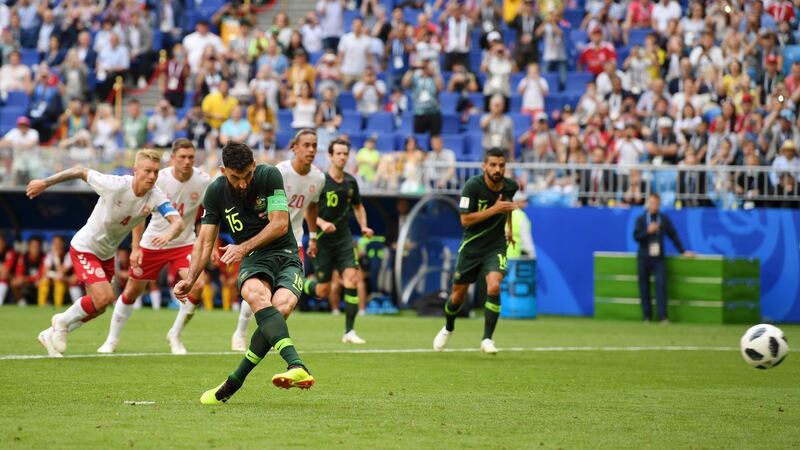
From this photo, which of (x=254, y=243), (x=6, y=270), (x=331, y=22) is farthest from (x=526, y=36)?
(x=254, y=243)

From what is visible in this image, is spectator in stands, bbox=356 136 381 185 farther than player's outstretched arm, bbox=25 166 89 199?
Yes

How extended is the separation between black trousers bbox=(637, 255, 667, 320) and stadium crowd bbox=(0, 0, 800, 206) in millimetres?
1664

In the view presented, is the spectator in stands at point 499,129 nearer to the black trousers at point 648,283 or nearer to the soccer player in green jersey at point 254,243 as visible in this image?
the black trousers at point 648,283

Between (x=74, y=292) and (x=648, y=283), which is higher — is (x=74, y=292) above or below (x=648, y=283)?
below

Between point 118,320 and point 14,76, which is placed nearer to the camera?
point 118,320

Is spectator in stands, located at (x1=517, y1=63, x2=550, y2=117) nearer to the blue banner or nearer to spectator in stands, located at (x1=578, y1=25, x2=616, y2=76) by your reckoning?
spectator in stands, located at (x1=578, y1=25, x2=616, y2=76)

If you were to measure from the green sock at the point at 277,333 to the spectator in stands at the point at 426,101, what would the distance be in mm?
18776

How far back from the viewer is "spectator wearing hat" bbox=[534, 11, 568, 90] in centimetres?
2966

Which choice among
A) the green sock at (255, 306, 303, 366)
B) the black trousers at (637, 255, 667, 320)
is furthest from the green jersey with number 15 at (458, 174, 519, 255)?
the black trousers at (637, 255, 667, 320)

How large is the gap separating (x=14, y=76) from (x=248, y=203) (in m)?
24.5

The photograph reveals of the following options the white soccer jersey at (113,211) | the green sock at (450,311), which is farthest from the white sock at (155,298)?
the white soccer jersey at (113,211)

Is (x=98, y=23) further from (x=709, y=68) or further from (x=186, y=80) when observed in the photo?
(x=709, y=68)

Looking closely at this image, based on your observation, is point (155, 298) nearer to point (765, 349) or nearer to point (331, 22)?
point (331, 22)

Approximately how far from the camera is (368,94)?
30766mm
